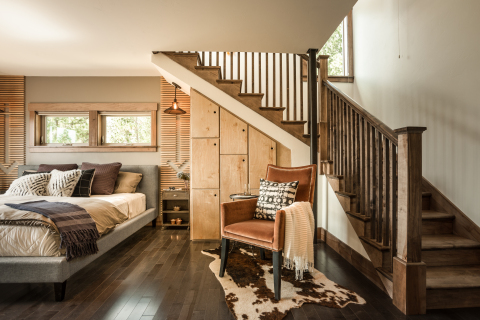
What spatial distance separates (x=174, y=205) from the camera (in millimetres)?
4945

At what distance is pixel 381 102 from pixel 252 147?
6.56 ft

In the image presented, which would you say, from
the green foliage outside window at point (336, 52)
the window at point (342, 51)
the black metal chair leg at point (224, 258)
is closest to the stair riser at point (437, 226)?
the black metal chair leg at point (224, 258)

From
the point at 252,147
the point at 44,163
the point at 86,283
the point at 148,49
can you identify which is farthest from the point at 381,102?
the point at 44,163

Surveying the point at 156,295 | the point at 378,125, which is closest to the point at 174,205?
the point at 156,295

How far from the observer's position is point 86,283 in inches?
101

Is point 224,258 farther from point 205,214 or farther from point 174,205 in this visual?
point 174,205

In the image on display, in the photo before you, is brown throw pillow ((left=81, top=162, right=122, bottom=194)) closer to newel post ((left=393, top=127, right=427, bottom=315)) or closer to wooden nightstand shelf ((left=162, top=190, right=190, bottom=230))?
wooden nightstand shelf ((left=162, top=190, right=190, bottom=230))

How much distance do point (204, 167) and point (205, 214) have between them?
0.69 m

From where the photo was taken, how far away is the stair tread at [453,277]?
203 cm

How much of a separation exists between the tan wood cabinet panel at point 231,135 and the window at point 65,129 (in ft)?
9.48

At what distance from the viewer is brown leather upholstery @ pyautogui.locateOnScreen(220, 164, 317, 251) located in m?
2.32

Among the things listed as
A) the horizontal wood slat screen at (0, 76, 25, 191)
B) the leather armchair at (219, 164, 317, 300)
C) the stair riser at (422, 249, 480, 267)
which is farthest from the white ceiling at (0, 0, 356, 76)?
the stair riser at (422, 249, 480, 267)

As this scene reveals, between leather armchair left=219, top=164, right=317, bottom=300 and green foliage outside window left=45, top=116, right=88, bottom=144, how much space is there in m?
3.86

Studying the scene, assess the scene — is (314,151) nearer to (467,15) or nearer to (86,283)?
(467,15)
